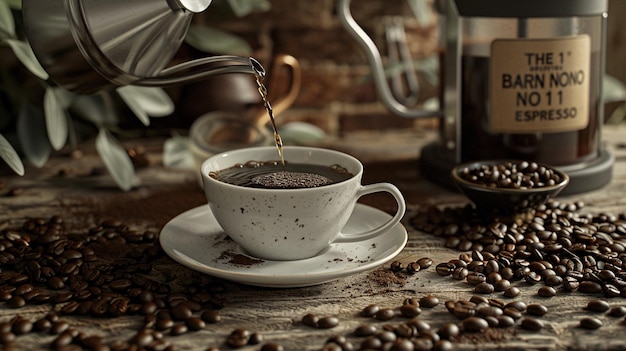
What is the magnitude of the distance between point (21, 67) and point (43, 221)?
587mm

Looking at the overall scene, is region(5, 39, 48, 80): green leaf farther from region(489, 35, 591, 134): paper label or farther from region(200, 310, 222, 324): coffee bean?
region(489, 35, 591, 134): paper label

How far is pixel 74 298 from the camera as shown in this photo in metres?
0.81

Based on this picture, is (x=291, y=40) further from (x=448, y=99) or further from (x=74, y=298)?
(x=74, y=298)

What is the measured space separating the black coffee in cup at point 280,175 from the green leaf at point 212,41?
0.54 meters

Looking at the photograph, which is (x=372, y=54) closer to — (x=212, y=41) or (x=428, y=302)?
(x=212, y=41)

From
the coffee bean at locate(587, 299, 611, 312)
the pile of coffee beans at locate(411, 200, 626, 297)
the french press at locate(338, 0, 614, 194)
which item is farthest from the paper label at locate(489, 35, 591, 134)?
the coffee bean at locate(587, 299, 611, 312)

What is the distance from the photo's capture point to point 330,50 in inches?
65.2

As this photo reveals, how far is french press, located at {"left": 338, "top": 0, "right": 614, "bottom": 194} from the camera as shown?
3.58 feet

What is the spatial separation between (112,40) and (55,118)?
37cm

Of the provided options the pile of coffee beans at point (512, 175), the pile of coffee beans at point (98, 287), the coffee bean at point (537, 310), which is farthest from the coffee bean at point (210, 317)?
the pile of coffee beans at point (512, 175)

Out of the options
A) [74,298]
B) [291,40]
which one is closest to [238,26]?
[291,40]

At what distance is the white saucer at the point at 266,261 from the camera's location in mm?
788

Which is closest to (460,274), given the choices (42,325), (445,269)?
(445,269)

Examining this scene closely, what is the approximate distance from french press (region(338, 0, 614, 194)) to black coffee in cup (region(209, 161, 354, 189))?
0.32 metres
